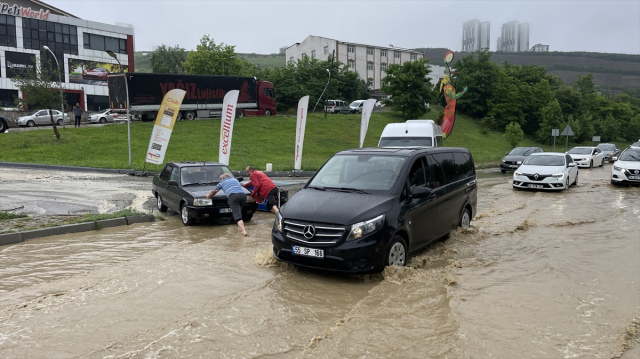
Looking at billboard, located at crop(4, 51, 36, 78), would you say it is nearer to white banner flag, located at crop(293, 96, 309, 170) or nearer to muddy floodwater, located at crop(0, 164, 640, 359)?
white banner flag, located at crop(293, 96, 309, 170)

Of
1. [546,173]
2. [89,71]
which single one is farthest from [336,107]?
[546,173]

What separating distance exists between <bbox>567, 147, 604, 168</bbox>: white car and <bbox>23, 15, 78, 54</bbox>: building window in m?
53.6

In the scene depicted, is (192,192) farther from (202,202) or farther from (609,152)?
(609,152)

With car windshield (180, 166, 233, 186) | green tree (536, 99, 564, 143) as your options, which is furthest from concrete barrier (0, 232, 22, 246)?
green tree (536, 99, 564, 143)

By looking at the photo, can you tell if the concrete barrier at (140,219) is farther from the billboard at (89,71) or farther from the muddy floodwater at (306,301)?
the billboard at (89,71)

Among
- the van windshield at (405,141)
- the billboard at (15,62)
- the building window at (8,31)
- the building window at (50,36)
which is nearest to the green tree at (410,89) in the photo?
the van windshield at (405,141)

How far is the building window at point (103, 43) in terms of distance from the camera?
187 ft

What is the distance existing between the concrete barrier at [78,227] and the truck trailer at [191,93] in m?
20.9

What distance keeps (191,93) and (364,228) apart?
108 ft

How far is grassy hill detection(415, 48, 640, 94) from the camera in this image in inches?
6511

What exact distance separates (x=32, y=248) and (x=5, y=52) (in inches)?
2083

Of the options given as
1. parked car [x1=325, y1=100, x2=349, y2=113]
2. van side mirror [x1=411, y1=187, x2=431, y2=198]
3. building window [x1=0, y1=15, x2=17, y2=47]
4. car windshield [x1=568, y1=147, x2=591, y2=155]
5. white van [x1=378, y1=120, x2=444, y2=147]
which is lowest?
car windshield [x1=568, y1=147, x2=591, y2=155]

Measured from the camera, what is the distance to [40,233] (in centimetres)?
909

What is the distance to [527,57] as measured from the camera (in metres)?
182
